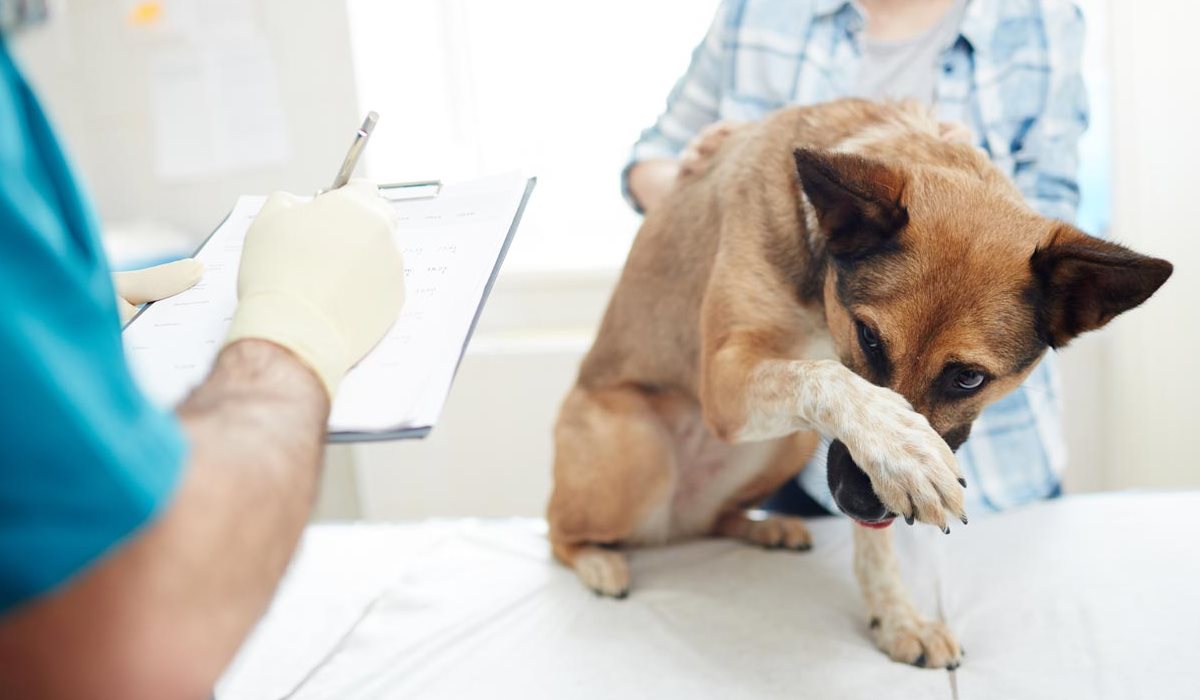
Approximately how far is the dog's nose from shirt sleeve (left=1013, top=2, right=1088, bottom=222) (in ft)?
3.08

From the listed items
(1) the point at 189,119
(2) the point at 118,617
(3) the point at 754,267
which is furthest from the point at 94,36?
(2) the point at 118,617

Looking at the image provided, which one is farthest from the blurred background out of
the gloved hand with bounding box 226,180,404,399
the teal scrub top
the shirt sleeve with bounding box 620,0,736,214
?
the teal scrub top

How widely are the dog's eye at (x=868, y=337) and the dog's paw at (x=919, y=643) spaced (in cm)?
42

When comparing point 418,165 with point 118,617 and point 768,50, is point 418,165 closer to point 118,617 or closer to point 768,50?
point 768,50

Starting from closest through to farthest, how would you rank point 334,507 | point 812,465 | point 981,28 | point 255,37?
point 981,28, point 812,465, point 255,37, point 334,507

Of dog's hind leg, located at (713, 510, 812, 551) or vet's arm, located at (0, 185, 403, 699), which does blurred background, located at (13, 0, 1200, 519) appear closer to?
dog's hind leg, located at (713, 510, 812, 551)

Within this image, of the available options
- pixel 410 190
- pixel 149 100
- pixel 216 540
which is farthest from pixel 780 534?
pixel 149 100

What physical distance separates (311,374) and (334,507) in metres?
2.53

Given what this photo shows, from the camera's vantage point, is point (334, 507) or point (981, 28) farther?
point (334, 507)

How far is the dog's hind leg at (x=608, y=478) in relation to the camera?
5.41 ft

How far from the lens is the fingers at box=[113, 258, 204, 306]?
3.45 ft

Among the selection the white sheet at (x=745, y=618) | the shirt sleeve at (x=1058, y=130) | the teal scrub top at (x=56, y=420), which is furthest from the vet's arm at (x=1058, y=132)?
the teal scrub top at (x=56, y=420)

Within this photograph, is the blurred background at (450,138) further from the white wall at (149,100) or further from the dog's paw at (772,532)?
the dog's paw at (772,532)

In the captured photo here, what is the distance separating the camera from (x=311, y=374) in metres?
0.71
